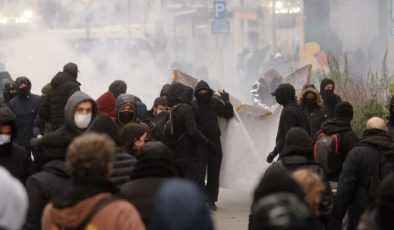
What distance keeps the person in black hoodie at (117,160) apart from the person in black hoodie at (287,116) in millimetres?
4898

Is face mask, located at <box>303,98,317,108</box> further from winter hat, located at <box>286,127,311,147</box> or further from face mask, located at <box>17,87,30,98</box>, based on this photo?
winter hat, located at <box>286,127,311,147</box>

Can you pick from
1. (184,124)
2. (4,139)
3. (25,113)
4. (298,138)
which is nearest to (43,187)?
(298,138)

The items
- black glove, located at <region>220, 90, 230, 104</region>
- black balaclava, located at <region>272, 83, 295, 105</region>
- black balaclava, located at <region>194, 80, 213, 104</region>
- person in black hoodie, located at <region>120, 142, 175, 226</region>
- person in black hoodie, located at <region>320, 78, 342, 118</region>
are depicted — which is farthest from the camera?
person in black hoodie, located at <region>320, 78, 342, 118</region>

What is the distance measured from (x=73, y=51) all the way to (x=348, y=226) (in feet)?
119

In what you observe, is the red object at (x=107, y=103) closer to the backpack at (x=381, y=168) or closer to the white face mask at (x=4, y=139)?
the white face mask at (x=4, y=139)

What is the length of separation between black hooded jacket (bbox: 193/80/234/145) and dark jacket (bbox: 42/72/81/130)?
1.50 m

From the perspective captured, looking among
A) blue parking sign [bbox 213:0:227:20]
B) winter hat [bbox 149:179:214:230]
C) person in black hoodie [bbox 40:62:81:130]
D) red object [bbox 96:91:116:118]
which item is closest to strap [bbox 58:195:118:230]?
winter hat [bbox 149:179:214:230]

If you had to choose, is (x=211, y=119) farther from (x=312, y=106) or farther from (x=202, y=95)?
(x=312, y=106)

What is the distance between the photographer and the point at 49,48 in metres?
42.3

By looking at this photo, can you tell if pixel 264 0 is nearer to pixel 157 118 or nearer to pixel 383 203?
pixel 157 118

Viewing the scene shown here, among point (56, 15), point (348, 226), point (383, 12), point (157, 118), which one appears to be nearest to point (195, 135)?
point (157, 118)

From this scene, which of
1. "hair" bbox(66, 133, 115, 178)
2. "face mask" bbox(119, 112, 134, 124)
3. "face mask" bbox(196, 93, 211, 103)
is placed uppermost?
"hair" bbox(66, 133, 115, 178)

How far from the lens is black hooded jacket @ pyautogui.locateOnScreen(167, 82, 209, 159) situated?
12.4 metres

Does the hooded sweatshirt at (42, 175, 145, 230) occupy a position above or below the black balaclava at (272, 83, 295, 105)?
above
